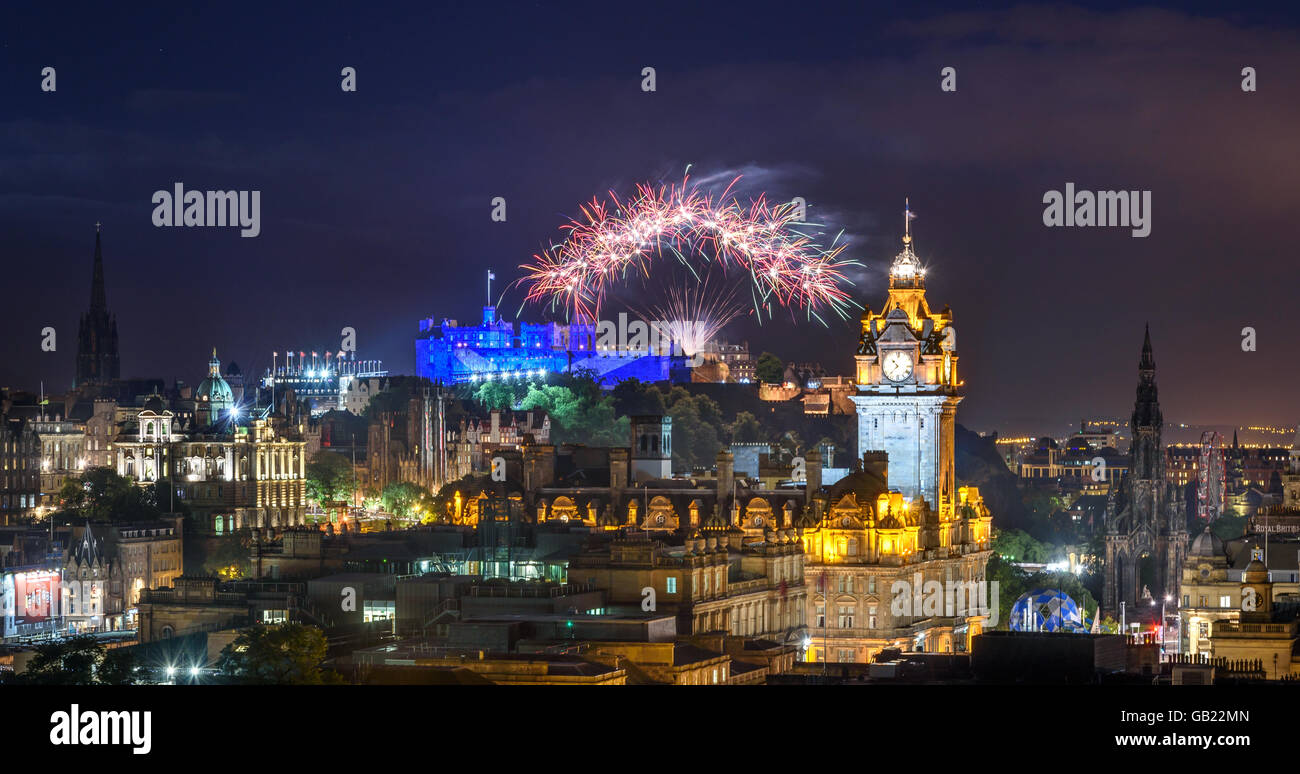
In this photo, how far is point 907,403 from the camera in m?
120

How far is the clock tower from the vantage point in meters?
120

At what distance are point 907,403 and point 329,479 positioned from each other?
7196 centimetres

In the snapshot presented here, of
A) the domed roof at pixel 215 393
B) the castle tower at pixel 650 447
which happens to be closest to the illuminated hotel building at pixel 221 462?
the domed roof at pixel 215 393

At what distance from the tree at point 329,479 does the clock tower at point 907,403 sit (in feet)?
215

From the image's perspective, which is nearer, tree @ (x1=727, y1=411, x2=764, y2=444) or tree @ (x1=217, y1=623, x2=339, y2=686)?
tree @ (x1=217, y1=623, x2=339, y2=686)

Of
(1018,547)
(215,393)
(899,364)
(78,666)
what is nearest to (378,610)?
(78,666)

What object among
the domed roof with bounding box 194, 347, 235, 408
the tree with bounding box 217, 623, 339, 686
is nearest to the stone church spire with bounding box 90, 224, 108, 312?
the domed roof with bounding box 194, 347, 235, 408

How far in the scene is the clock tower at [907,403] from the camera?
11994 cm

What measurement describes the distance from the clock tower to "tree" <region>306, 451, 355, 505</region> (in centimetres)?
6543

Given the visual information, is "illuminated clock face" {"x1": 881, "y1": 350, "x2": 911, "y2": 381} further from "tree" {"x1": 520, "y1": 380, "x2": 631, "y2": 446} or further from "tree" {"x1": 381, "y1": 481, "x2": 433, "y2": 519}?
"tree" {"x1": 520, "y1": 380, "x2": 631, "y2": 446}
